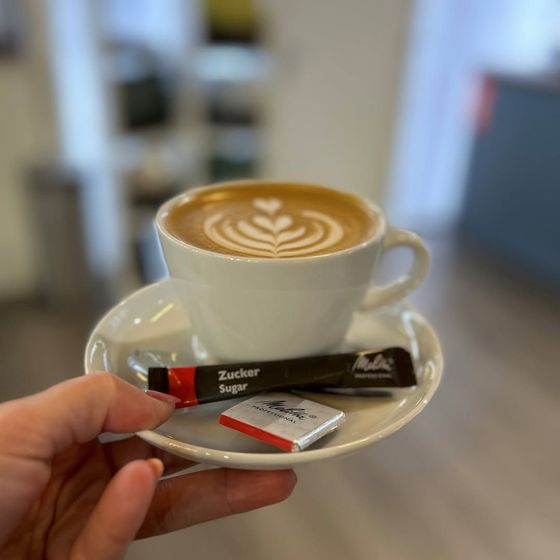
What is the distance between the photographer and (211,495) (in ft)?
1.73

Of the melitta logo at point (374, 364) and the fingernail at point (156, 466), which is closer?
the fingernail at point (156, 466)

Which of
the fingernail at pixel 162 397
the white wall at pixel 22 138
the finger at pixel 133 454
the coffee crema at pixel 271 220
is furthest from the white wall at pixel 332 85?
the fingernail at pixel 162 397

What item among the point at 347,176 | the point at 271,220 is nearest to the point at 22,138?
the point at 347,176

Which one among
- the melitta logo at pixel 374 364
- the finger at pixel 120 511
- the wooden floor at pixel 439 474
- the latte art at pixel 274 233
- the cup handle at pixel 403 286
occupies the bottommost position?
the wooden floor at pixel 439 474

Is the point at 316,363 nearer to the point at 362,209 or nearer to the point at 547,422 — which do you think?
the point at 362,209

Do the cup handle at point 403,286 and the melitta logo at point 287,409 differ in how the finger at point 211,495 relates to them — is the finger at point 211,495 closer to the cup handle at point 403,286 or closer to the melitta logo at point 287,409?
the melitta logo at point 287,409

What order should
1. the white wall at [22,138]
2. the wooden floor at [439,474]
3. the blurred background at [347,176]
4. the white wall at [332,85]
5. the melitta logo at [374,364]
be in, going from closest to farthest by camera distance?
1. the melitta logo at [374,364]
2. the wooden floor at [439,474]
3. the blurred background at [347,176]
4. the white wall at [22,138]
5. the white wall at [332,85]

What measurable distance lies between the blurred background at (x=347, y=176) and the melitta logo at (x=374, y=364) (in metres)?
0.65

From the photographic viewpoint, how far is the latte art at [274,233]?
0.51 metres

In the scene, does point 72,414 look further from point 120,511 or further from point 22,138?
point 22,138

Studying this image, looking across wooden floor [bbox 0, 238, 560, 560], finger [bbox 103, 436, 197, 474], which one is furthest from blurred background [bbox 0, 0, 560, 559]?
finger [bbox 103, 436, 197, 474]

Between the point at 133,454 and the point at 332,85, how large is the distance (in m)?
1.81

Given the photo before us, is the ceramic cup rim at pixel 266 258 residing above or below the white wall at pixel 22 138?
above

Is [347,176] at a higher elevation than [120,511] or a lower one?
lower
